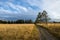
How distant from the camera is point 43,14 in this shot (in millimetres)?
90750

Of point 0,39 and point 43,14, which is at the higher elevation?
point 43,14

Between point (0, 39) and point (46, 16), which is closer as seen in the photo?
point (0, 39)

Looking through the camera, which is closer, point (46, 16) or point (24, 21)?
point (46, 16)

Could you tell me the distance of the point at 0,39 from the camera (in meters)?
13.4

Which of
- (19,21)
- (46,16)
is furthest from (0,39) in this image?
(19,21)

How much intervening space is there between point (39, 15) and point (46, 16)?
33.5ft

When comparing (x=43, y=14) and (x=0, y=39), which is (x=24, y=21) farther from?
(x=0, y=39)

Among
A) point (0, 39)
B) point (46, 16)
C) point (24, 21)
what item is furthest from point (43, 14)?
point (0, 39)

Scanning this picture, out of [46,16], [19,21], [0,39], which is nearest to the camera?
[0,39]

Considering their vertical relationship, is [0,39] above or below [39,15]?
below

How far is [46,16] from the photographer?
86.9 metres

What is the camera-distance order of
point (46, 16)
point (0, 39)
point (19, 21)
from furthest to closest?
point (19, 21) → point (46, 16) → point (0, 39)

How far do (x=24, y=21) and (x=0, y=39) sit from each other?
86.7 m

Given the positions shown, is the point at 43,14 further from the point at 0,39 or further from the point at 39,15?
the point at 0,39
